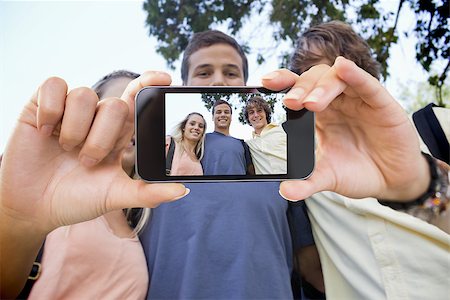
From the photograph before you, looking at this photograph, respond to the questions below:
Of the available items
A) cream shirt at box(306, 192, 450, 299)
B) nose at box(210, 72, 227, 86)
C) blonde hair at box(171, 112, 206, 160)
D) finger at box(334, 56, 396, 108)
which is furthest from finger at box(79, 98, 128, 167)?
nose at box(210, 72, 227, 86)

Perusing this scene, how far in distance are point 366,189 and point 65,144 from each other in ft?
2.67

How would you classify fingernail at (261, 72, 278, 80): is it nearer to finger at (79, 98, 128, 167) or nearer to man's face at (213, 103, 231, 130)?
man's face at (213, 103, 231, 130)

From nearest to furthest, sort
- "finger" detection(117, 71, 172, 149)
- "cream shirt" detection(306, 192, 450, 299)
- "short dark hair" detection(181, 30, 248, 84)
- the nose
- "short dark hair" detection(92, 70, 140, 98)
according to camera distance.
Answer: "finger" detection(117, 71, 172, 149)
"cream shirt" detection(306, 192, 450, 299)
"short dark hair" detection(92, 70, 140, 98)
the nose
"short dark hair" detection(181, 30, 248, 84)

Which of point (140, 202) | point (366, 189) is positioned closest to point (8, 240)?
point (140, 202)

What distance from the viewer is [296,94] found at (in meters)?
1.02

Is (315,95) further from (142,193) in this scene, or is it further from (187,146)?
(142,193)

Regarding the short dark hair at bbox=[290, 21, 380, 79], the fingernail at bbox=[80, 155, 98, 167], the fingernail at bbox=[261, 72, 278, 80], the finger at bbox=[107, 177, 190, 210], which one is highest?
the short dark hair at bbox=[290, 21, 380, 79]

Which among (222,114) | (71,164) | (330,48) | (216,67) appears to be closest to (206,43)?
(216,67)

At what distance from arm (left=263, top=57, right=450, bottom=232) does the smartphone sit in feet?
0.20

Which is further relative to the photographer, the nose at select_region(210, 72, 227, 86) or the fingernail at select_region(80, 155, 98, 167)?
the nose at select_region(210, 72, 227, 86)

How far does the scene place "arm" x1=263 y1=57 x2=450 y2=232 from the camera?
104 centimetres

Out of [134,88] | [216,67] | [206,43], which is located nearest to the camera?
[134,88]

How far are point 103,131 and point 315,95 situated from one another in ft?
1.69

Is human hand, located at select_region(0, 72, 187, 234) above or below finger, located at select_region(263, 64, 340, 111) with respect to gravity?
below
